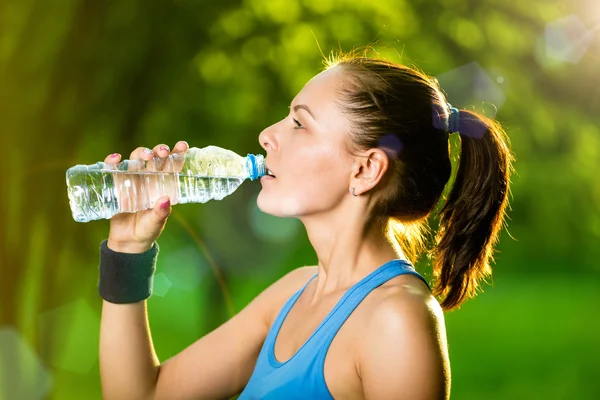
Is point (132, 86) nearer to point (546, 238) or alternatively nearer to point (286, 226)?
point (286, 226)

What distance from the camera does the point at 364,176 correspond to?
1.19 meters

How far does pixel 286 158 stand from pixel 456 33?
5.81ft

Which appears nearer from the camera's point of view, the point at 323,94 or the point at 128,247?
the point at 323,94

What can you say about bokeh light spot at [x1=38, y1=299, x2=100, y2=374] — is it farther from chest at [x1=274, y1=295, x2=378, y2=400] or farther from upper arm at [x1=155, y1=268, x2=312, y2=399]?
chest at [x1=274, y1=295, x2=378, y2=400]

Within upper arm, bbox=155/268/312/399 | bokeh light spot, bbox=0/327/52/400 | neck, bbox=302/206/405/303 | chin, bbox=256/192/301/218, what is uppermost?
chin, bbox=256/192/301/218

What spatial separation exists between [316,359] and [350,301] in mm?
98

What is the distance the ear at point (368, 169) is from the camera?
1.18m

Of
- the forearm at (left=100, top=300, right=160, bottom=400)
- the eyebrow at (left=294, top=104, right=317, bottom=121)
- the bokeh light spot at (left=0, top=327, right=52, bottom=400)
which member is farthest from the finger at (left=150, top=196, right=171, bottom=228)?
the bokeh light spot at (left=0, top=327, right=52, bottom=400)

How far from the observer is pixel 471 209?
4.04ft

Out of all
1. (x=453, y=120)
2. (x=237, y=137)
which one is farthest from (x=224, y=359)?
(x=237, y=137)

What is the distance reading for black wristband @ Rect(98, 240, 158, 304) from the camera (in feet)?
Result: 4.33

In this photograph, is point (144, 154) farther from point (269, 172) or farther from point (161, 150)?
point (269, 172)

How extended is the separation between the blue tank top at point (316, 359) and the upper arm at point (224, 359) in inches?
8.5

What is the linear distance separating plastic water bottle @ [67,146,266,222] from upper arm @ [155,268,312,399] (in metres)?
0.22
